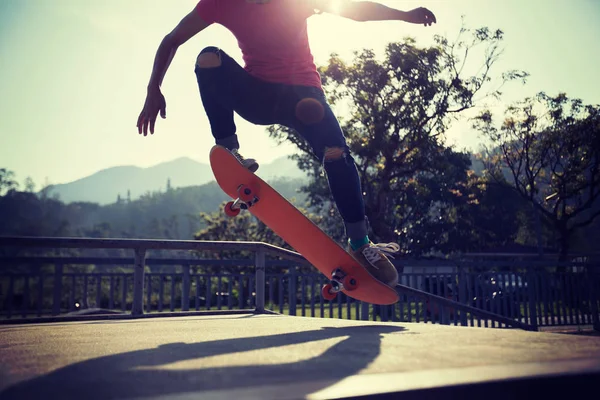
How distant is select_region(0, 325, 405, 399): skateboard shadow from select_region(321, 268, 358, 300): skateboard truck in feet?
4.04

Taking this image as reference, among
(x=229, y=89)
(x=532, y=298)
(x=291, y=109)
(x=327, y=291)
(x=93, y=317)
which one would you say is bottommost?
(x=532, y=298)

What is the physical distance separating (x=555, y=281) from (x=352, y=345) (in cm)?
1073

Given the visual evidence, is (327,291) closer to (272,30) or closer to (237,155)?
(237,155)

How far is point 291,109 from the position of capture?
2994 millimetres

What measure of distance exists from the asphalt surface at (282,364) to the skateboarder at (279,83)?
1.10 meters

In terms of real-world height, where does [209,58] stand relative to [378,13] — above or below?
below

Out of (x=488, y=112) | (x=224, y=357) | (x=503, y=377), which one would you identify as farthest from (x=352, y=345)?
(x=488, y=112)

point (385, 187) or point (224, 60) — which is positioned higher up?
point (385, 187)

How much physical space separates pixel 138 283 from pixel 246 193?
2.43 m

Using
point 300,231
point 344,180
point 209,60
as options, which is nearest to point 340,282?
point 300,231

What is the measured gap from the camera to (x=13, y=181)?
313 ft

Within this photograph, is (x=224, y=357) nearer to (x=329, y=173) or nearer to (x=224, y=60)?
(x=329, y=173)

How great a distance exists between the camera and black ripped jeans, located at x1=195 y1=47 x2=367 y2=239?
2934 millimetres

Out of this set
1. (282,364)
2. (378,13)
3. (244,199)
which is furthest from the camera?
(244,199)
